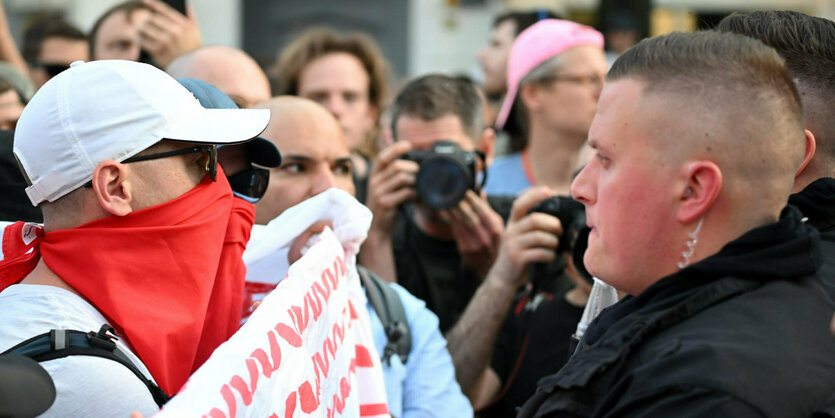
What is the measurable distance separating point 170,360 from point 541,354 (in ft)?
5.20

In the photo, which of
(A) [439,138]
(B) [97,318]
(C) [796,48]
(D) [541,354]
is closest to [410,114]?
→ (A) [439,138]

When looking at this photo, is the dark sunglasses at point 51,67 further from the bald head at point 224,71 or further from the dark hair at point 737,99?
the dark hair at point 737,99

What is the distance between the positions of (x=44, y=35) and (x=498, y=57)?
2.62m

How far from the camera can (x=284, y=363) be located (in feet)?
5.87

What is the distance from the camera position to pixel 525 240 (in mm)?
3180

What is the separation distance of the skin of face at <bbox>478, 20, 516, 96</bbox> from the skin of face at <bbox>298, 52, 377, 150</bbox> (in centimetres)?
123

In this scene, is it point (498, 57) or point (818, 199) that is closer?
point (818, 199)

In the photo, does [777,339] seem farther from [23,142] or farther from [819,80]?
[23,142]

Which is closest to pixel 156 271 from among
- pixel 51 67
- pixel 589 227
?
pixel 589 227

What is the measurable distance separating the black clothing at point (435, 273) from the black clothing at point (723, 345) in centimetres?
202

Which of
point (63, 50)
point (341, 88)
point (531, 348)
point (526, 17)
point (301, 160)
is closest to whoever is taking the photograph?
point (301, 160)

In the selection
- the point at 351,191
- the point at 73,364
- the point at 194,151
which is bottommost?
the point at 351,191

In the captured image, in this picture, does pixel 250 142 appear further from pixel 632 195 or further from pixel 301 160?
pixel 632 195

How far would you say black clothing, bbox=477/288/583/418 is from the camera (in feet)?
9.98
